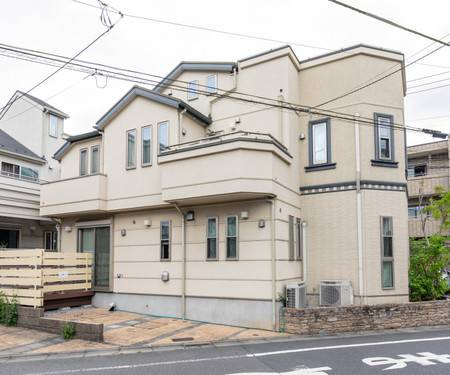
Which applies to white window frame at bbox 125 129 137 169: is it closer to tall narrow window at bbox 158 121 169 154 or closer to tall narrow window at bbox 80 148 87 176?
tall narrow window at bbox 158 121 169 154

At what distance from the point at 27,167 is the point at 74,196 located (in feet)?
22.3

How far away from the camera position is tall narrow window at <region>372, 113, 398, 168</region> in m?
11.8

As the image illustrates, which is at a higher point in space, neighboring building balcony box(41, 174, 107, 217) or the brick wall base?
neighboring building balcony box(41, 174, 107, 217)

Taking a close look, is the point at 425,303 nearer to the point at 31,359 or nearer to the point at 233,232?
the point at 233,232

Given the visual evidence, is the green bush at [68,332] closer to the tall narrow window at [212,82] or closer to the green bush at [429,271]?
the tall narrow window at [212,82]

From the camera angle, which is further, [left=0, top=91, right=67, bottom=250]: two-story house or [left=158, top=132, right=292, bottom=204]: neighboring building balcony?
[left=0, top=91, right=67, bottom=250]: two-story house

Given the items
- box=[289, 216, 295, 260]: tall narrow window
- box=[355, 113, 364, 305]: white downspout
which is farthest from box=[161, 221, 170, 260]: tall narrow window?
box=[355, 113, 364, 305]: white downspout

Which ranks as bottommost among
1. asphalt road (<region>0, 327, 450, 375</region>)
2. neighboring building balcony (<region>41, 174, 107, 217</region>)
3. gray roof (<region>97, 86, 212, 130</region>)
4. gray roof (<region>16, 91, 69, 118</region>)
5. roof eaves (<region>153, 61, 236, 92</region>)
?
asphalt road (<region>0, 327, 450, 375</region>)

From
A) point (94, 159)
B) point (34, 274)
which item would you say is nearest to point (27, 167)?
point (94, 159)

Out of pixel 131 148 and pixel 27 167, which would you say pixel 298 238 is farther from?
pixel 27 167

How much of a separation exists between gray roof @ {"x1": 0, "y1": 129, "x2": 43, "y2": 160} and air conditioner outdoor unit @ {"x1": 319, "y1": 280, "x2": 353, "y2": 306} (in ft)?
48.7

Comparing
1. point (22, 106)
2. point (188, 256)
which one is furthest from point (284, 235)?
point (22, 106)

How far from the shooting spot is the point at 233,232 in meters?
10.8

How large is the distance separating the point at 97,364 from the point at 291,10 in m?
8.62
